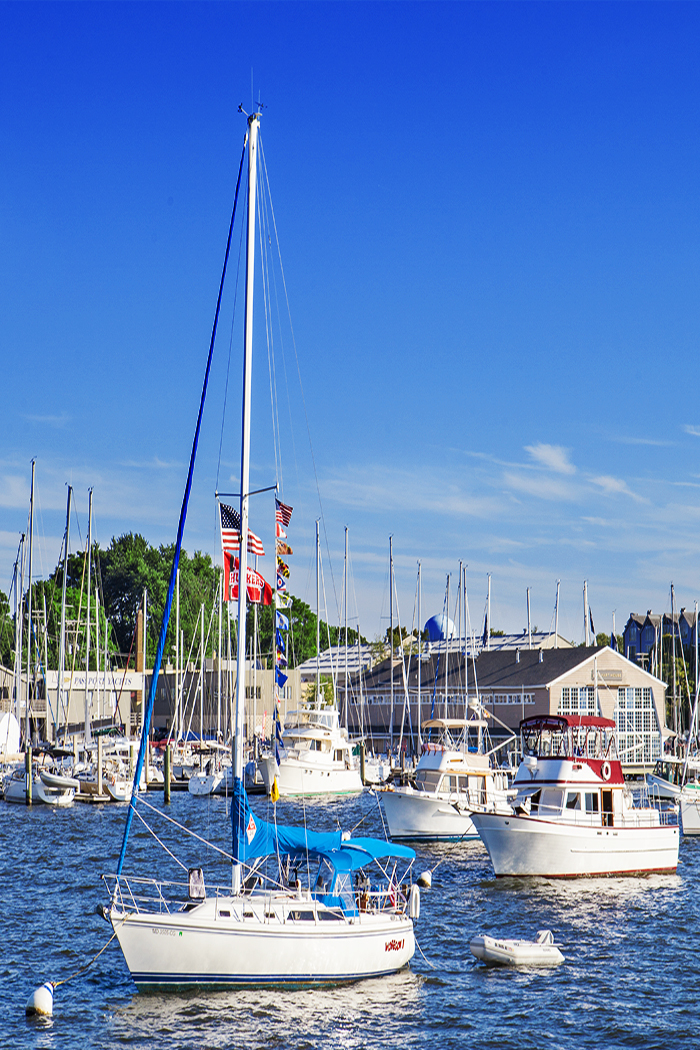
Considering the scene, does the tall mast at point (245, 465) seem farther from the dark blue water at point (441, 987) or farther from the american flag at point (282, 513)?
the american flag at point (282, 513)

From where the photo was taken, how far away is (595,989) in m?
27.2

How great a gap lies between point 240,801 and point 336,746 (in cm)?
5234

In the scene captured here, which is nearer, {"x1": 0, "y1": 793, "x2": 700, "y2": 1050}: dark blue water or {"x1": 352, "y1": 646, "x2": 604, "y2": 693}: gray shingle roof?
{"x1": 0, "y1": 793, "x2": 700, "y2": 1050}: dark blue water

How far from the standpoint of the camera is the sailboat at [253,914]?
24.1 meters

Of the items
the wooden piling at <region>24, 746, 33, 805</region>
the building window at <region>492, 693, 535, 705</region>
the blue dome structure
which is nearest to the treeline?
the blue dome structure

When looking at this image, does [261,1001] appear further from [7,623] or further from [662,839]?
[7,623]

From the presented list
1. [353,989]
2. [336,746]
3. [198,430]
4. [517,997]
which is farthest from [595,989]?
[336,746]

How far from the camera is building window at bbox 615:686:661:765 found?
333 feet

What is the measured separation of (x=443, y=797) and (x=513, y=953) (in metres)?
25.4

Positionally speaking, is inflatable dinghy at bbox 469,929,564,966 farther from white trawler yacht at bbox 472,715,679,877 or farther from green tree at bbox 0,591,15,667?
green tree at bbox 0,591,15,667

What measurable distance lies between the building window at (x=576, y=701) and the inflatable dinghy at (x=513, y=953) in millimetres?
73420

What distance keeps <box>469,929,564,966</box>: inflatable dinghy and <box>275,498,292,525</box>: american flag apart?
1501cm

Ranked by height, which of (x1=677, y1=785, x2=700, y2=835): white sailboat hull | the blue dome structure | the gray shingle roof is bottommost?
(x1=677, y1=785, x2=700, y2=835): white sailboat hull

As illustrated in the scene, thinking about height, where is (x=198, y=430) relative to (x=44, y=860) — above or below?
above
